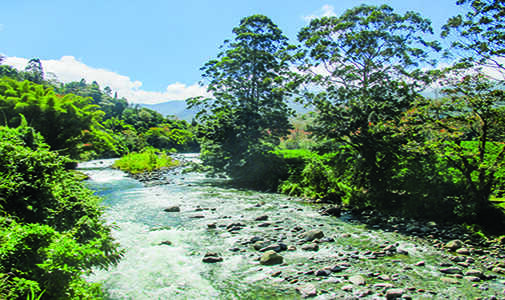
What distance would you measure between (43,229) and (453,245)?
780 centimetres

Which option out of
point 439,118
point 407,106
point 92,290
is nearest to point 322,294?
point 92,290

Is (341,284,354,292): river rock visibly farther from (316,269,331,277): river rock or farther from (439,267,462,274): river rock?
(439,267,462,274): river rock

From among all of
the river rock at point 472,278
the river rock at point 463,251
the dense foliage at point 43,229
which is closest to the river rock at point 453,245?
the river rock at point 463,251

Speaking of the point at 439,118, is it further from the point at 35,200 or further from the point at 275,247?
the point at 35,200

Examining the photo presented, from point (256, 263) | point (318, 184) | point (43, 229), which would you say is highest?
point (43, 229)

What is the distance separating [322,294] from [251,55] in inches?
759

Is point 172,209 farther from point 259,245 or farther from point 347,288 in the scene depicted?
point 347,288

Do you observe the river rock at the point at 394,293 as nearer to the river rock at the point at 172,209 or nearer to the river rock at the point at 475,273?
the river rock at the point at 475,273

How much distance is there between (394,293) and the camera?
4.46m

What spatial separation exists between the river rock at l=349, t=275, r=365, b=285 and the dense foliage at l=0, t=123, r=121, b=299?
3890mm

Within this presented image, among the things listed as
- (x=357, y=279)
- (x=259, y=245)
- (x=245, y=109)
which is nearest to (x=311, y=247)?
(x=259, y=245)

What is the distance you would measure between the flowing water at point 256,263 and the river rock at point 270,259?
144mm

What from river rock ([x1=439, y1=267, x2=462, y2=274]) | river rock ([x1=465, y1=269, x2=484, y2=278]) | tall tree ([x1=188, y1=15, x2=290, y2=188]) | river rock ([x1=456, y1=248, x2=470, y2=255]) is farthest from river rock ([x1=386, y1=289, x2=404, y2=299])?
tall tree ([x1=188, y1=15, x2=290, y2=188])

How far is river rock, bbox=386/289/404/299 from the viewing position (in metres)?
4.41
